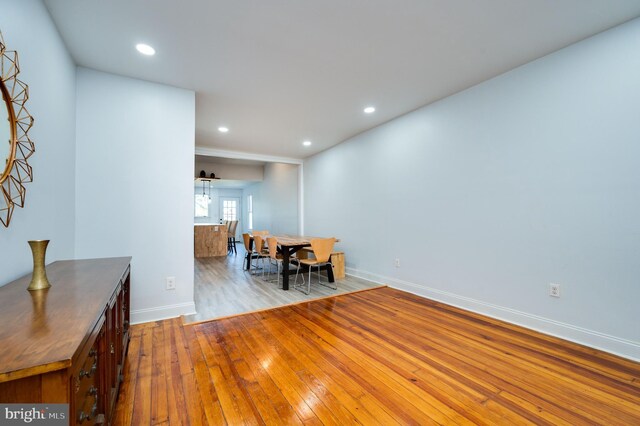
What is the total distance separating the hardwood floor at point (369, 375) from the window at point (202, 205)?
7879mm

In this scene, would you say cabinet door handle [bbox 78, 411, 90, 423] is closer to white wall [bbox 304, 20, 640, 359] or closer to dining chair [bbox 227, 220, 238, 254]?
white wall [bbox 304, 20, 640, 359]

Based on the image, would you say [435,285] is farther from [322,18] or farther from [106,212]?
[106,212]

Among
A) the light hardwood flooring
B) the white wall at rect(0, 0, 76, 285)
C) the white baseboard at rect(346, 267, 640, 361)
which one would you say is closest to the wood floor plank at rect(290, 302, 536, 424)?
the white baseboard at rect(346, 267, 640, 361)

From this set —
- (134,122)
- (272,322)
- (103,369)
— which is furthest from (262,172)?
(103,369)

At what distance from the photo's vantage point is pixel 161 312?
9.55 ft

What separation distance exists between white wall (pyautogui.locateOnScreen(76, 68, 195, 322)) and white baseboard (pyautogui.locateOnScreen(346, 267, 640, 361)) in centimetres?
307

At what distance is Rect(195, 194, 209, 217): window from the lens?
10.0 meters

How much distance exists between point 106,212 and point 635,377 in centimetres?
462

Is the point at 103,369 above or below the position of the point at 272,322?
above

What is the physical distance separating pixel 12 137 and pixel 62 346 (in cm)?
138

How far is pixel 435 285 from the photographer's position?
351cm

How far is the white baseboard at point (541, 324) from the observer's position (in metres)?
2.12

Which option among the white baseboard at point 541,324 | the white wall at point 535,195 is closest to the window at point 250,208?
the white wall at point 535,195

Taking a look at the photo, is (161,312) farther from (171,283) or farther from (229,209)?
(229,209)
